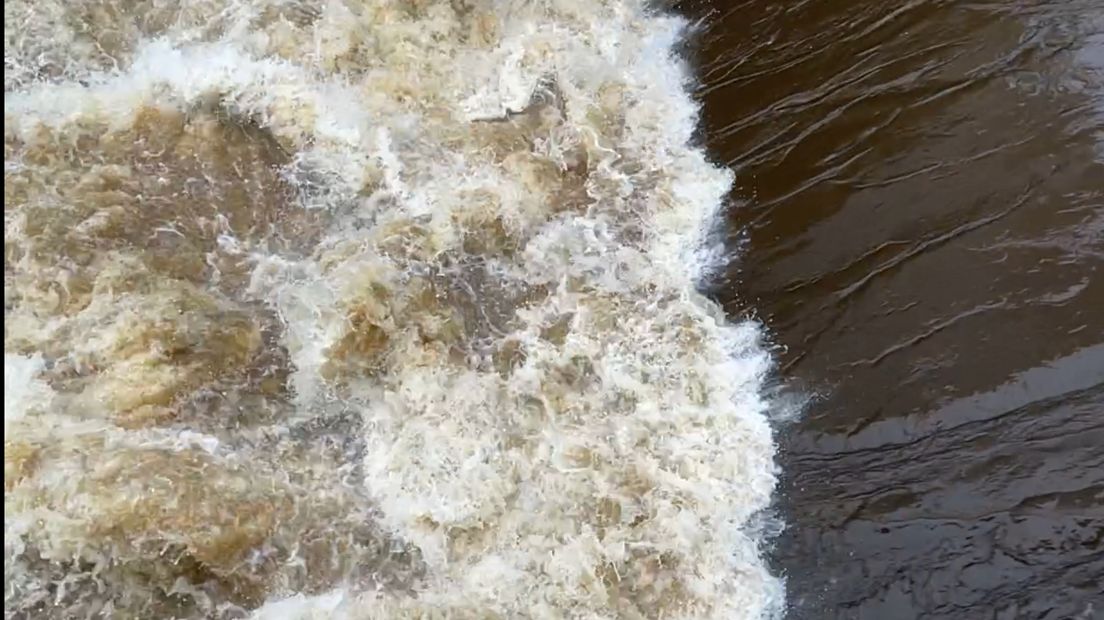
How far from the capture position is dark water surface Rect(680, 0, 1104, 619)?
3.82 metres

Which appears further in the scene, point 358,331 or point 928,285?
point 928,285

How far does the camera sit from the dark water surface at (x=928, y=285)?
3.82 meters

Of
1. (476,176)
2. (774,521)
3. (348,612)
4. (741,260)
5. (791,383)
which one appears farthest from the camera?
(476,176)

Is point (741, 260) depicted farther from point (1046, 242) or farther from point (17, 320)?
point (17, 320)

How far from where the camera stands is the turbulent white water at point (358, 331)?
3.72 meters

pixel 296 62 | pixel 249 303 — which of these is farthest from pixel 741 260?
pixel 296 62

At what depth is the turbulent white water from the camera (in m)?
3.72

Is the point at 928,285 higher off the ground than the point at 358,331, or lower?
higher

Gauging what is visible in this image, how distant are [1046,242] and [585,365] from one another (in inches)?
93.2

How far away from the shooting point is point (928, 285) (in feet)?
14.6

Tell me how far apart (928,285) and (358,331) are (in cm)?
280

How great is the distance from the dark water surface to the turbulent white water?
0.29 metres

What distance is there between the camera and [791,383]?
4.35 meters

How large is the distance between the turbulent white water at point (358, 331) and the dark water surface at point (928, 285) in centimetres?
29
